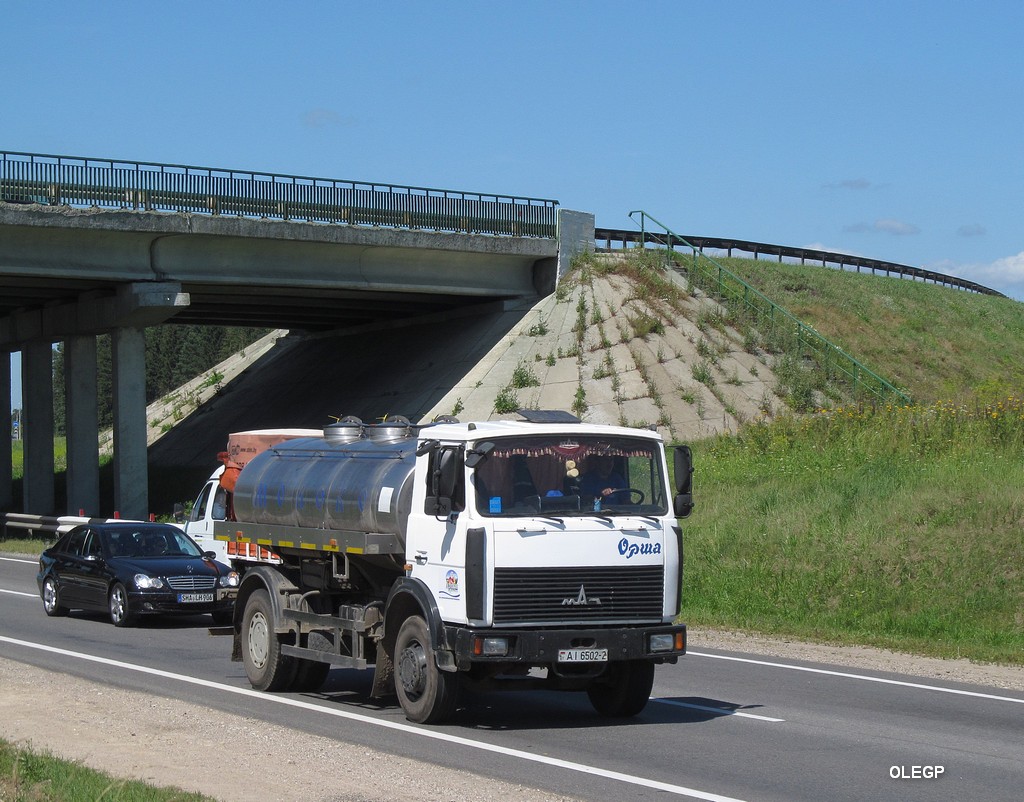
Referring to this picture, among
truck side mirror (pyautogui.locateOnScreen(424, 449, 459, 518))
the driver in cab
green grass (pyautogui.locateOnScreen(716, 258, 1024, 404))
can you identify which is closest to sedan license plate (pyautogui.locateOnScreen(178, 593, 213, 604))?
truck side mirror (pyautogui.locateOnScreen(424, 449, 459, 518))

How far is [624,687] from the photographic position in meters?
11.4

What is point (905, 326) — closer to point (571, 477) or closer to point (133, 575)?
point (133, 575)

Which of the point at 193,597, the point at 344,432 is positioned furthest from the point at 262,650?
the point at 193,597

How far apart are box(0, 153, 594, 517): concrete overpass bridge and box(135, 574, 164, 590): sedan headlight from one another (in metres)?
15.1

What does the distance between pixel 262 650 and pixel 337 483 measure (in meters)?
2.14

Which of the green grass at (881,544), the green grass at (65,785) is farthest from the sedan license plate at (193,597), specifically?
the green grass at (65,785)

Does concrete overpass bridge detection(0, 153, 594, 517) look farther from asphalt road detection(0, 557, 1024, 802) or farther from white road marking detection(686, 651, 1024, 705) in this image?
white road marking detection(686, 651, 1024, 705)

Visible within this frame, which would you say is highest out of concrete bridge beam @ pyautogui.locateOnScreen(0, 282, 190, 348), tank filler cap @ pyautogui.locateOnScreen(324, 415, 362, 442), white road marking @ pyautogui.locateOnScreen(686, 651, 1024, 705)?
concrete bridge beam @ pyautogui.locateOnScreen(0, 282, 190, 348)

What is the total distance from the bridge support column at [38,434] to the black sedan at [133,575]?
23220mm

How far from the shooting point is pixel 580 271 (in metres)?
41.0

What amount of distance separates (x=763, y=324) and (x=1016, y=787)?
3273 centimetres

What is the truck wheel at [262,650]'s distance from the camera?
41.8 ft

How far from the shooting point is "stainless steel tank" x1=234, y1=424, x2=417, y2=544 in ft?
37.1

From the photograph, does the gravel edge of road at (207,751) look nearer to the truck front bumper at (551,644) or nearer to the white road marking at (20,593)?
the truck front bumper at (551,644)
